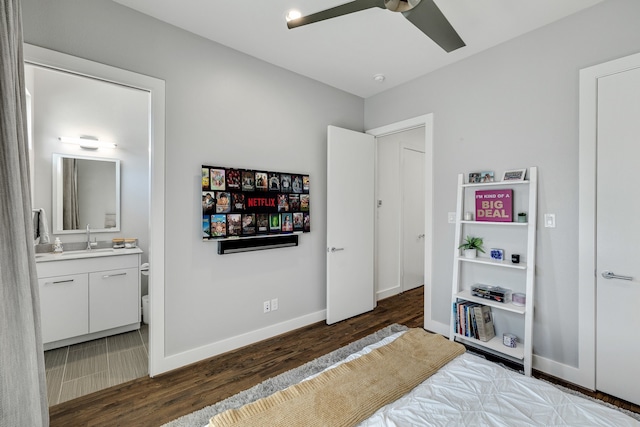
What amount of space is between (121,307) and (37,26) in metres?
2.45

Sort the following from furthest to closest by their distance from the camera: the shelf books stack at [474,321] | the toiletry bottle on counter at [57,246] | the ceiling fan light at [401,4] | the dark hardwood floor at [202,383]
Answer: the toiletry bottle on counter at [57,246] < the shelf books stack at [474,321] < the dark hardwood floor at [202,383] < the ceiling fan light at [401,4]

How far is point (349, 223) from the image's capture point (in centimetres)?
341

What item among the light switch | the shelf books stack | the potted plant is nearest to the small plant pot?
the potted plant

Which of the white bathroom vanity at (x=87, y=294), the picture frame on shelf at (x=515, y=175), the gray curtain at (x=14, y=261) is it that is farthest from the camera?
the white bathroom vanity at (x=87, y=294)

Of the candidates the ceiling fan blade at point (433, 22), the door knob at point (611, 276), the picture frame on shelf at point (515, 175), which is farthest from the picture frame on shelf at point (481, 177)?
the ceiling fan blade at point (433, 22)

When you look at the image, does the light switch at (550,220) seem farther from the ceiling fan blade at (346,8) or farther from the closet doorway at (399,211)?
the ceiling fan blade at (346,8)

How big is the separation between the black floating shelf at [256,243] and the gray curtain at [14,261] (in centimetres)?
130

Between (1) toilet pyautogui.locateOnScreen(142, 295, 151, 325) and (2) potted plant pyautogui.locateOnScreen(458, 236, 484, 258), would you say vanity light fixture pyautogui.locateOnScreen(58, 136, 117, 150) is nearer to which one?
(1) toilet pyautogui.locateOnScreen(142, 295, 151, 325)

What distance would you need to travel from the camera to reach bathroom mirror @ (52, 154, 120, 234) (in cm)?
312

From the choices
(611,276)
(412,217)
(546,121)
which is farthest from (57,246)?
(611,276)

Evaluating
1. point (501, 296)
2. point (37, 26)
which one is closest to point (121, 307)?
point (37, 26)

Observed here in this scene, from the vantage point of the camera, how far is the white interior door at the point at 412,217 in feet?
14.9

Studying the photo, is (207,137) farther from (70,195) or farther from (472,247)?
(472,247)

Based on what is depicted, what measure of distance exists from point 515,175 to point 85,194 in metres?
4.43
